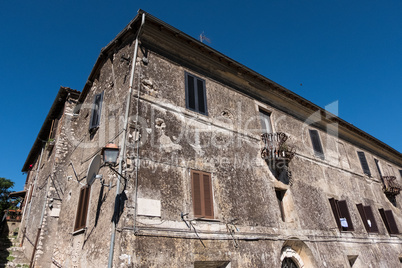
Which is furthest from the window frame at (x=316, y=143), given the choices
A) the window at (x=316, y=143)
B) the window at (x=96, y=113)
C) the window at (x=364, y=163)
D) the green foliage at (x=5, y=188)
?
the green foliage at (x=5, y=188)

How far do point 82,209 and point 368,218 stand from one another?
43.6 ft

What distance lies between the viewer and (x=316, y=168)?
13.0 metres

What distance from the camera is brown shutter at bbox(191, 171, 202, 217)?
7598mm

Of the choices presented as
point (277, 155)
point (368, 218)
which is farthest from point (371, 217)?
point (277, 155)

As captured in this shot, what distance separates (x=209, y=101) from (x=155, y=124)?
2.83m

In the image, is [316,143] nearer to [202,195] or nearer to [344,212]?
[344,212]

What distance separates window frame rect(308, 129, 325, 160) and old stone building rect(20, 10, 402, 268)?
80 millimetres

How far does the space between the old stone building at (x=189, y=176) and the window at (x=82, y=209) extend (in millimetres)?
59

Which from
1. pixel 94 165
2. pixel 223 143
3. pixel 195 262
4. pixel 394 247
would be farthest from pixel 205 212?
pixel 394 247

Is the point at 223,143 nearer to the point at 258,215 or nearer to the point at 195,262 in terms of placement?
the point at 258,215

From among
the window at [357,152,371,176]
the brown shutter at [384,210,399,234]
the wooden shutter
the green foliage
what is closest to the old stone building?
the wooden shutter

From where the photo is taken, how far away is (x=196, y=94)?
31.9ft

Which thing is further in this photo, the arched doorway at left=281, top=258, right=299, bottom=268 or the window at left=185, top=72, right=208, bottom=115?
the window at left=185, top=72, right=208, bottom=115

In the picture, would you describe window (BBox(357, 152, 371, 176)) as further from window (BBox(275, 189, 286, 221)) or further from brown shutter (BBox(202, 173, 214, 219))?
brown shutter (BBox(202, 173, 214, 219))
